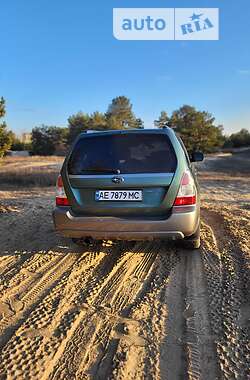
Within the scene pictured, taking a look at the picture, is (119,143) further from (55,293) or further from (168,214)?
(55,293)

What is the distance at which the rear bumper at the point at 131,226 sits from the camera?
4.01 metres

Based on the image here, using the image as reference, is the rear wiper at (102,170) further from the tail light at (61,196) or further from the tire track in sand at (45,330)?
the tire track in sand at (45,330)

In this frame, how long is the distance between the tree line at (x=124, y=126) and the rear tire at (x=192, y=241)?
57.6m

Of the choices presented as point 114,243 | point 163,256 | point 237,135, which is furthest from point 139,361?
point 237,135

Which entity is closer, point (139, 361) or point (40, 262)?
point (139, 361)

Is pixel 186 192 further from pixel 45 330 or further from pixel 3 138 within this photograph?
pixel 3 138

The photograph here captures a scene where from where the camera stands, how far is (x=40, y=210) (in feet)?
26.5

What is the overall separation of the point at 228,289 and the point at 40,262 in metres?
2.34

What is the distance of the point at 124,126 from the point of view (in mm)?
61344

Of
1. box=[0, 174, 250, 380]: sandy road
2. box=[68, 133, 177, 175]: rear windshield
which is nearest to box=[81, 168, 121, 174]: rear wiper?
box=[68, 133, 177, 175]: rear windshield

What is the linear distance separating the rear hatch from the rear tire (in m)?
0.77

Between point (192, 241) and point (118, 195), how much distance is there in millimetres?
1329

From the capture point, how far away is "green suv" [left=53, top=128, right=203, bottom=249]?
4.00 meters

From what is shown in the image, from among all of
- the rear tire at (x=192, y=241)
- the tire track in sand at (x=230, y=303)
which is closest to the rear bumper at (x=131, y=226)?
the rear tire at (x=192, y=241)
